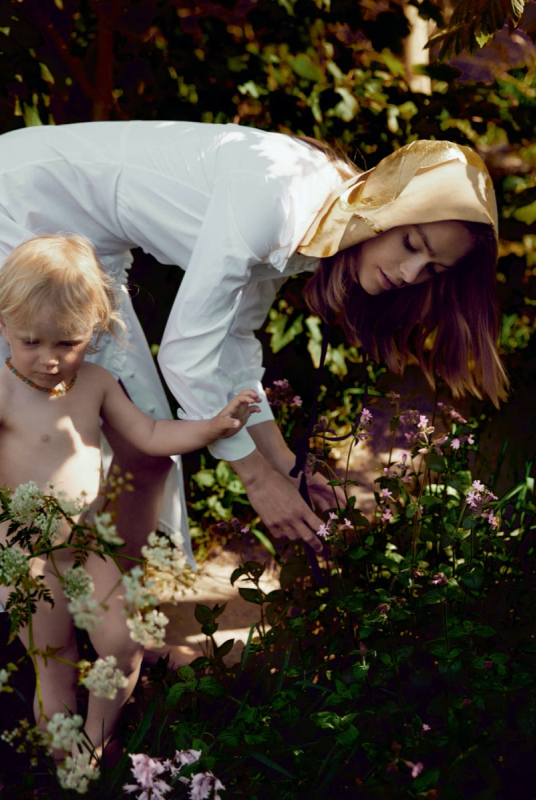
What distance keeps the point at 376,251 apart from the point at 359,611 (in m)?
0.77

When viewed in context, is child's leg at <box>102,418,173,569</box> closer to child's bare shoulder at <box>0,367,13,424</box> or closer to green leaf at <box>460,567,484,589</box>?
child's bare shoulder at <box>0,367,13,424</box>

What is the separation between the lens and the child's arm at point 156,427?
1706 mm

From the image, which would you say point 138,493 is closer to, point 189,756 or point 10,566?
point 189,756

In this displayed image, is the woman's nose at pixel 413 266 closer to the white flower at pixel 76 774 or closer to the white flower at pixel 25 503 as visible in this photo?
the white flower at pixel 25 503

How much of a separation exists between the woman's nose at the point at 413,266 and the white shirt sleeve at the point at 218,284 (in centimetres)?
26

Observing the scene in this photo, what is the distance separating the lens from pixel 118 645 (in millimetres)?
1764

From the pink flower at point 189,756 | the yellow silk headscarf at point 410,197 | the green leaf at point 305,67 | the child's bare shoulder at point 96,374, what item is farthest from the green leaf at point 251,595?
the green leaf at point 305,67

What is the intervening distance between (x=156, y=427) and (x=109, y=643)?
49 centimetres

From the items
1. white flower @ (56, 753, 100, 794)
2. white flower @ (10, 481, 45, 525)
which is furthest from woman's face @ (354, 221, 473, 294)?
white flower @ (56, 753, 100, 794)

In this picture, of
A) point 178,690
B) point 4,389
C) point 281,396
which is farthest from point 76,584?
point 281,396

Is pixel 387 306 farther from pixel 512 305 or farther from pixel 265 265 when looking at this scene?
pixel 512 305

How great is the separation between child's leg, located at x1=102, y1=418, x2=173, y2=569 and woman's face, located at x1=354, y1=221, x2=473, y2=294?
734mm

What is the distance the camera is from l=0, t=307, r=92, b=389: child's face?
1560mm

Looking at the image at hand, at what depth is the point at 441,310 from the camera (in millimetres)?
1803
